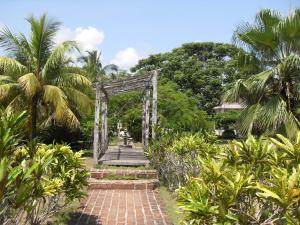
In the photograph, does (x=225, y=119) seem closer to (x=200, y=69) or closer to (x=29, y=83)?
(x=200, y=69)

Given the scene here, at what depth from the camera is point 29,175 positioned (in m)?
4.23

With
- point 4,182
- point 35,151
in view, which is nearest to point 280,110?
point 35,151

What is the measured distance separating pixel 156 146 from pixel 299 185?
829cm

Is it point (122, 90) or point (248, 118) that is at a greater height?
point (122, 90)

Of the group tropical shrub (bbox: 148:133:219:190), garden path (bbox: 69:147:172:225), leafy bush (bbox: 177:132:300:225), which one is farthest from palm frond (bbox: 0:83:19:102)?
leafy bush (bbox: 177:132:300:225)

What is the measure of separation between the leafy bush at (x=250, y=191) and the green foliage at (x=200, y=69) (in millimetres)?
26353

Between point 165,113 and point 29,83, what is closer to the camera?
point 29,83

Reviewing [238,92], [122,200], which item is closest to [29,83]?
[122,200]

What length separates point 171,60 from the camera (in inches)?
1296

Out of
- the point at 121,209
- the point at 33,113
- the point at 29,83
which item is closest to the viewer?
the point at 121,209

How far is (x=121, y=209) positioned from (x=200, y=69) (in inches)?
998

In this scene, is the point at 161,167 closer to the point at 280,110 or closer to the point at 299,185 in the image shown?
the point at 280,110

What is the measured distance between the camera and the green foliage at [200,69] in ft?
105

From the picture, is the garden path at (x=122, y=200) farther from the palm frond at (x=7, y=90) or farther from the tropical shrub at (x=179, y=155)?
the palm frond at (x=7, y=90)
